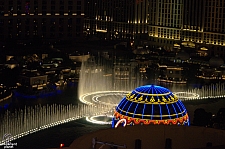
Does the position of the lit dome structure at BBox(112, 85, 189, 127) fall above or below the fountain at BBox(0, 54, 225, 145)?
above

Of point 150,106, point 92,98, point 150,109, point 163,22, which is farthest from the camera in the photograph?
point 163,22

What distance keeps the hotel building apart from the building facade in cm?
644

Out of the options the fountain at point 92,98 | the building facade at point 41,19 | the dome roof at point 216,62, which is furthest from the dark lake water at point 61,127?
the building facade at point 41,19

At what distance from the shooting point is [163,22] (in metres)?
64.8

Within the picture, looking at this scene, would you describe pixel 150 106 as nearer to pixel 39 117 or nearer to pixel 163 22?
pixel 39 117

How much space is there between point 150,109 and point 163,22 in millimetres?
40926

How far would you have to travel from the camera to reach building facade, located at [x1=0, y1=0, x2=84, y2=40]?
200ft

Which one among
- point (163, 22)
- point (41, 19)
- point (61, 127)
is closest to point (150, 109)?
point (61, 127)

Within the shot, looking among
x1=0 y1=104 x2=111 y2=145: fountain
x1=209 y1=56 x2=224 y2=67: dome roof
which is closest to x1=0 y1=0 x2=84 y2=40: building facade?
x1=209 y1=56 x2=224 y2=67: dome roof

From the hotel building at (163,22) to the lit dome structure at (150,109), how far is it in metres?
32.6

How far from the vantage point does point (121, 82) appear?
140ft

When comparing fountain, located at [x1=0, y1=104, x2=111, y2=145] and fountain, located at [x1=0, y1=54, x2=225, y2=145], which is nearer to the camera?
fountain, located at [x1=0, y1=104, x2=111, y2=145]

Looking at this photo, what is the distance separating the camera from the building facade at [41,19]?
61.0m

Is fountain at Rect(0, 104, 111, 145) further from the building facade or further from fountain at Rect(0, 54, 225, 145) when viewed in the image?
the building facade
